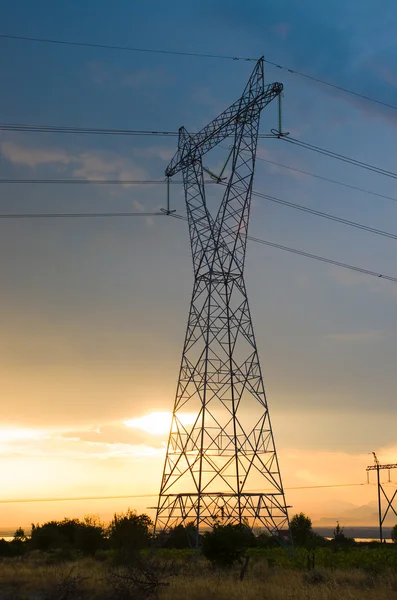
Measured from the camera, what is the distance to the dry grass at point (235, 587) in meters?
27.1

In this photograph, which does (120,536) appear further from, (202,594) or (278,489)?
(202,594)

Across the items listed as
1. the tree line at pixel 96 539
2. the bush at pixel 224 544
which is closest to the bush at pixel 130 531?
the tree line at pixel 96 539

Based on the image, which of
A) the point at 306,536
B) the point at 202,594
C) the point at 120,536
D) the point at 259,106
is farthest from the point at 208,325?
the point at 306,536

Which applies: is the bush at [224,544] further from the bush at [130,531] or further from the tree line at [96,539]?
the bush at [130,531]

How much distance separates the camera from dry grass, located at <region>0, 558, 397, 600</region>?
27.1 m

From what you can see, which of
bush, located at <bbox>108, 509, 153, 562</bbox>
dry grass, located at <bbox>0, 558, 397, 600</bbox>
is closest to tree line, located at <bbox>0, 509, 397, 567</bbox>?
bush, located at <bbox>108, 509, 153, 562</bbox>

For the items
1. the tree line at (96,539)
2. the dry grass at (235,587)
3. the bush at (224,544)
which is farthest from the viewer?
the tree line at (96,539)

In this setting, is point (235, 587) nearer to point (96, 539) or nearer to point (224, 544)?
point (224, 544)

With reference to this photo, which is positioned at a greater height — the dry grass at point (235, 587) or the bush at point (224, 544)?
the bush at point (224, 544)

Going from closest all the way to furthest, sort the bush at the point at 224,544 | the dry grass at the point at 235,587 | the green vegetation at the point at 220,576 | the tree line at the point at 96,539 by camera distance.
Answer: the dry grass at the point at 235,587 < the green vegetation at the point at 220,576 < the bush at the point at 224,544 < the tree line at the point at 96,539

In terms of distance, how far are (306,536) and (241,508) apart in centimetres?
6835

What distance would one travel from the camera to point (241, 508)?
145ft

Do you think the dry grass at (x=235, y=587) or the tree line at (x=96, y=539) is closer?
the dry grass at (x=235, y=587)

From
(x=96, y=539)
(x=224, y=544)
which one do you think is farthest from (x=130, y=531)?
(x=224, y=544)
